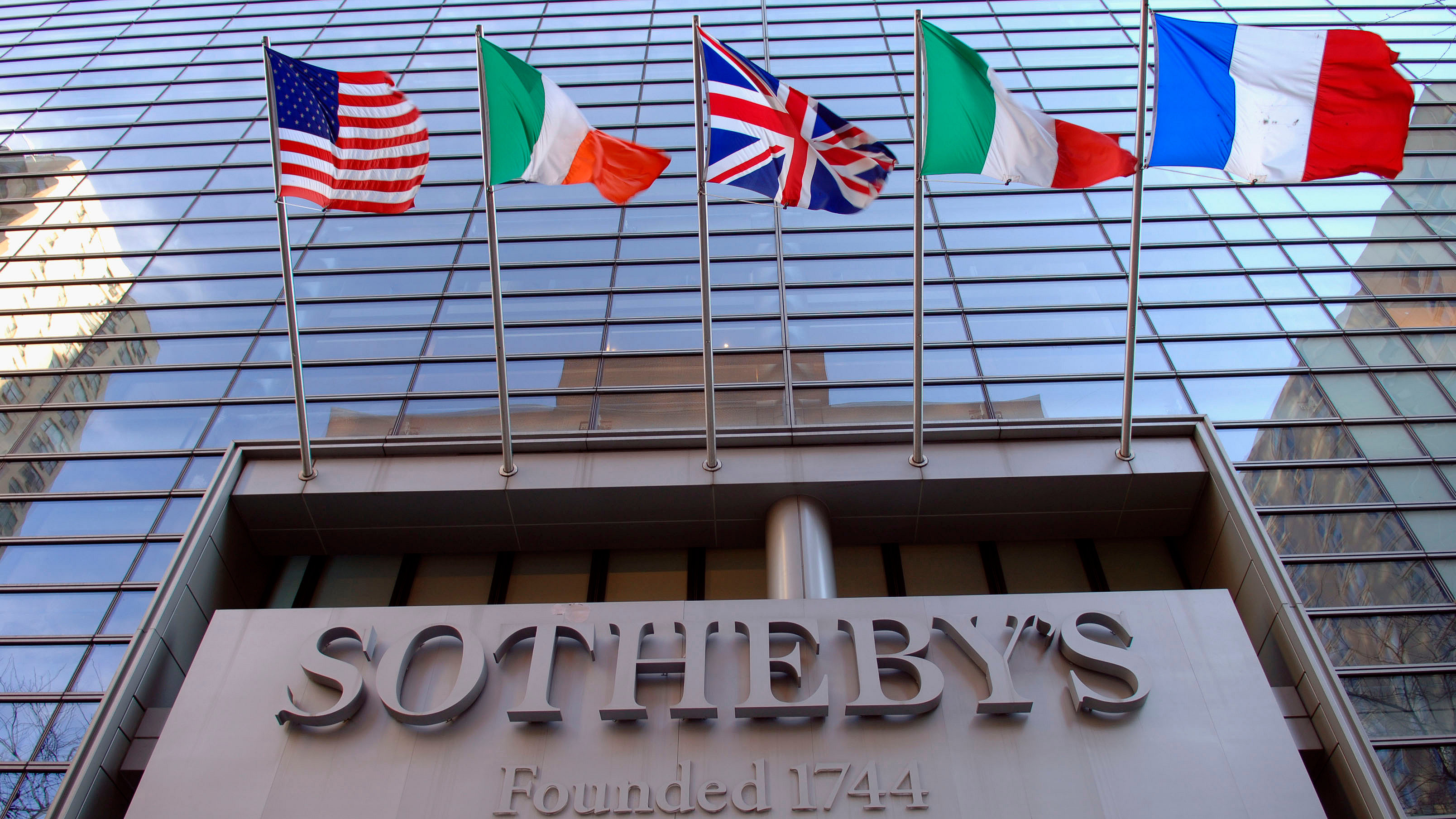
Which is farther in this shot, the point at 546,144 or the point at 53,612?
the point at 53,612

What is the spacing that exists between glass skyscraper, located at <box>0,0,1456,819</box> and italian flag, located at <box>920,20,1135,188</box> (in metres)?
3.37

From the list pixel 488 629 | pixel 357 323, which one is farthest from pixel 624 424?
pixel 357 323

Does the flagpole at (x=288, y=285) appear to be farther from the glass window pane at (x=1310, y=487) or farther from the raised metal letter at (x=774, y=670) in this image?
the glass window pane at (x=1310, y=487)

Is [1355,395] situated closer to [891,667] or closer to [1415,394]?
[1415,394]

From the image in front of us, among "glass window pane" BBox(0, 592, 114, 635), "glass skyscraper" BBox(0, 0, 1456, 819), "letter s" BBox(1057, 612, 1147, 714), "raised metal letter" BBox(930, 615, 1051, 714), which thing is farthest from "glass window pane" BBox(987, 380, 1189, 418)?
"glass window pane" BBox(0, 592, 114, 635)

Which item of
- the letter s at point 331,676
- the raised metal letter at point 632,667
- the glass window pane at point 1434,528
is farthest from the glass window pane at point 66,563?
the glass window pane at point 1434,528

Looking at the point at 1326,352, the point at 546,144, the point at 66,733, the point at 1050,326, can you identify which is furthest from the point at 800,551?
the point at 1326,352

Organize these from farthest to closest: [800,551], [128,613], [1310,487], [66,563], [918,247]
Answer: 1. [1310,487]
2. [66,563]
3. [800,551]
4. [128,613]
5. [918,247]

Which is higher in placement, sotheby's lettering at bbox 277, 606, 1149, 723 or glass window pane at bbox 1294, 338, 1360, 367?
glass window pane at bbox 1294, 338, 1360, 367

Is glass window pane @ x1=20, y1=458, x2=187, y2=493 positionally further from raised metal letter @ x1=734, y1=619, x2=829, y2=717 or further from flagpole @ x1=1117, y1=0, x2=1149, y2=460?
flagpole @ x1=1117, y1=0, x2=1149, y2=460

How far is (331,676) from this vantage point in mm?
12008

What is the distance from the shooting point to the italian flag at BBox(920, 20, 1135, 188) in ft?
43.7

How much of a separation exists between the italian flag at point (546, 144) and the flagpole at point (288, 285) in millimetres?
2941

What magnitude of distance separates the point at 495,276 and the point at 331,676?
5.75 meters
